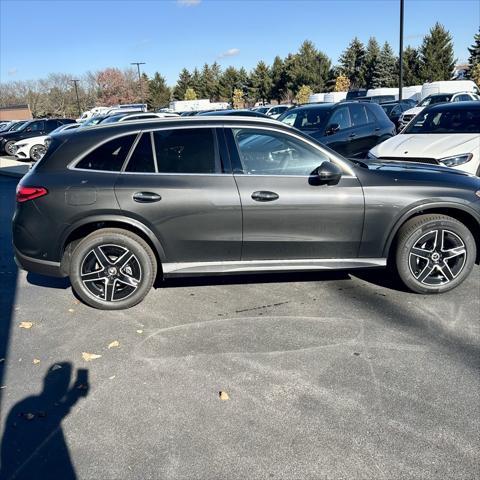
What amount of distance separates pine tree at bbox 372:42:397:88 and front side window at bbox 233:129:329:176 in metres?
63.5

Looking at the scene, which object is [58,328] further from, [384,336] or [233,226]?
[384,336]

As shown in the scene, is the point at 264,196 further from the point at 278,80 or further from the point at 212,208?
the point at 278,80

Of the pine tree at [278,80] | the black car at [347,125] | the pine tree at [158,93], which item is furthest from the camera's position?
the pine tree at [158,93]

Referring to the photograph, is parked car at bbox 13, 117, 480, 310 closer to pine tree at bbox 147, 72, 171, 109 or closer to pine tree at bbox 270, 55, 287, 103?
pine tree at bbox 270, 55, 287, 103

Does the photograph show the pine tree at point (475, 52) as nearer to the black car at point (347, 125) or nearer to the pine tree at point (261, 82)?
the pine tree at point (261, 82)

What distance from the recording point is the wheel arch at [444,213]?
14.4ft

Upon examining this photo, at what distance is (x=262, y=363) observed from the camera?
343 centimetres

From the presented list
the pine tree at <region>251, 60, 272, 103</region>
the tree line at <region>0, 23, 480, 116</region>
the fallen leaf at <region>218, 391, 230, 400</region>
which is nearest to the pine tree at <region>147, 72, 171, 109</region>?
the tree line at <region>0, 23, 480, 116</region>

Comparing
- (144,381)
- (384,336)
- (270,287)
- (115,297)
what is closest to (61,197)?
(115,297)

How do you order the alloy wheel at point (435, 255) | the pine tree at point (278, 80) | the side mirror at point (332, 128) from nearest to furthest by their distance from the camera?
the alloy wheel at point (435, 255) < the side mirror at point (332, 128) < the pine tree at point (278, 80)

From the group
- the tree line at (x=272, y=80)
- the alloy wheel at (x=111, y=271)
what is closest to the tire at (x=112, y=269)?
the alloy wheel at (x=111, y=271)

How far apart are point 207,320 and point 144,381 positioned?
101cm

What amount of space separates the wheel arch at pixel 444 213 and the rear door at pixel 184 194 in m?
1.46

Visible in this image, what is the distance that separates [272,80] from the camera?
72688mm
